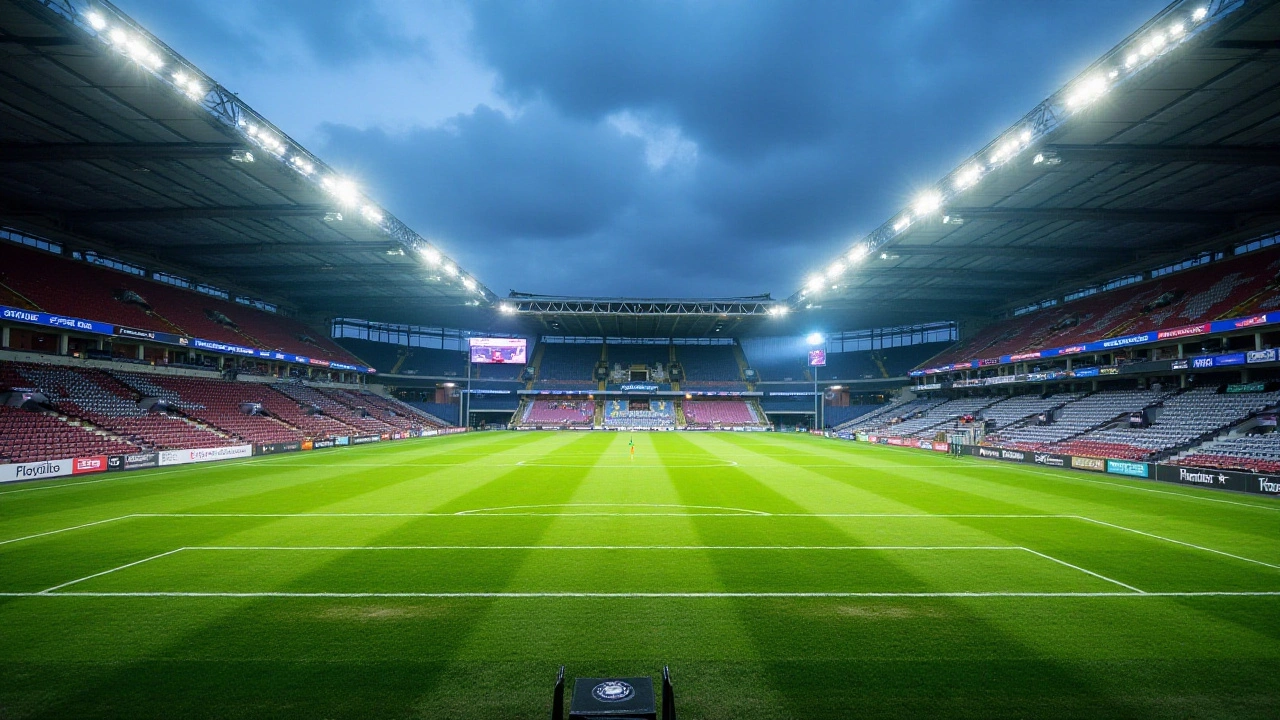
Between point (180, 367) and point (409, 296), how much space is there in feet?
59.4

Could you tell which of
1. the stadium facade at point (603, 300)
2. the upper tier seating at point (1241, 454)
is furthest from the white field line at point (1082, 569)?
the upper tier seating at point (1241, 454)

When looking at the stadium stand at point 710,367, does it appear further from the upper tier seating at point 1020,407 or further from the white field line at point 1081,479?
the white field line at point 1081,479

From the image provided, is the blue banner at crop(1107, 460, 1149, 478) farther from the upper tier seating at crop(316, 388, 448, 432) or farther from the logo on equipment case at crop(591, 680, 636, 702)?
the upper tier seating at crop(316, 388, 448, 432)

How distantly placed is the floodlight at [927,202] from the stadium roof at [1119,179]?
67 mm

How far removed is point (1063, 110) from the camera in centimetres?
1895

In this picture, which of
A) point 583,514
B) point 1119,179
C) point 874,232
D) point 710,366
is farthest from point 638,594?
point 710,366

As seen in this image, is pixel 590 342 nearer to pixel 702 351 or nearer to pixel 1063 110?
pixel 702 351

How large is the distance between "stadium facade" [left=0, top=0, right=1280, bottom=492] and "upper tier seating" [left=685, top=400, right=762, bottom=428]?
42.4 feet

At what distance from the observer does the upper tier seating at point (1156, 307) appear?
Result: 91.4 feet

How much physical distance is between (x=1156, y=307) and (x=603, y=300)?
42.5 m

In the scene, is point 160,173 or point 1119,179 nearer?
point 160,173

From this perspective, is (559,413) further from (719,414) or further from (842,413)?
(842,413)

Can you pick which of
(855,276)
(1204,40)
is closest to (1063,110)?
(1204,40)

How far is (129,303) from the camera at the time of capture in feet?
113
